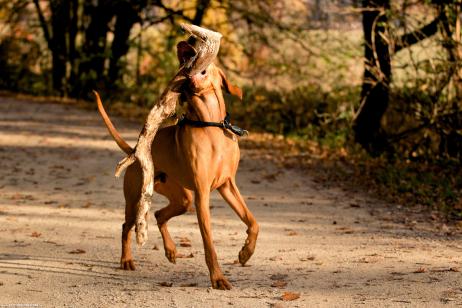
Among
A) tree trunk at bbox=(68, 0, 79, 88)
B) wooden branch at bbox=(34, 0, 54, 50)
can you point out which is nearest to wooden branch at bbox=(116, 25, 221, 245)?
tree trunk at bbox=(68, 0, 79, 88)

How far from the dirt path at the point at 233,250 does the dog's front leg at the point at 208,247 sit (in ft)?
0.25

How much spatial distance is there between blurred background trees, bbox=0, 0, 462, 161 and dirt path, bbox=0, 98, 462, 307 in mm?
2112

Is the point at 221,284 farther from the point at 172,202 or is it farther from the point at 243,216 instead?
the point at 172,202

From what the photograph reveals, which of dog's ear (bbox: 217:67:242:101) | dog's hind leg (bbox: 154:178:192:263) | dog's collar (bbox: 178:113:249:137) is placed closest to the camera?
dog's collar (bbox: 178:113:249:137)

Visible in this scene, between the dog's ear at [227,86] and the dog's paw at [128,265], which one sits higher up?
the dog's ear at [227,86]

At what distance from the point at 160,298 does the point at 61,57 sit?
2271 centimetres

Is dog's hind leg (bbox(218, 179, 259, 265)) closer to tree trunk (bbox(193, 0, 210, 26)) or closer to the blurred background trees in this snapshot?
the blurred background trees

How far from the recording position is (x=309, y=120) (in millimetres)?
19078

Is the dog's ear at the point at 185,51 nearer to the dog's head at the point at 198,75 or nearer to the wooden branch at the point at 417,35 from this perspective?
the dog's head at the point at 198,75

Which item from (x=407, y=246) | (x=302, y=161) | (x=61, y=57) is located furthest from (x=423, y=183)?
(x=61, y=57)

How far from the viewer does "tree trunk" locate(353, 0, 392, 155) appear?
49.3 ft

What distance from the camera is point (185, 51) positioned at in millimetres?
6133

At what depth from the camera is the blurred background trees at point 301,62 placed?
14.0 m

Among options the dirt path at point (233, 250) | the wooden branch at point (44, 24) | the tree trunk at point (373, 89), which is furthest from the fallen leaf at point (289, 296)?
the wooden branch at point (44, 24)
